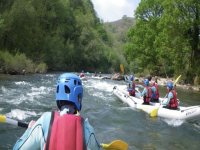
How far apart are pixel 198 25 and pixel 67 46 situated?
3305 centimetres

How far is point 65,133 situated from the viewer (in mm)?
2662

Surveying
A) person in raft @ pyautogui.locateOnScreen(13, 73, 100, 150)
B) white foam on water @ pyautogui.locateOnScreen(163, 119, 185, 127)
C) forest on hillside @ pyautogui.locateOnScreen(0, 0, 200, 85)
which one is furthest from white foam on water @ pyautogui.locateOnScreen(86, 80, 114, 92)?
person in raft @ pyautogui.locateOnScreen(13, 73, 100, 150)

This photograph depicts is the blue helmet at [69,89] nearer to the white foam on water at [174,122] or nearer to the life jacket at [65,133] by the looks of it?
the life jacket at [65,133]

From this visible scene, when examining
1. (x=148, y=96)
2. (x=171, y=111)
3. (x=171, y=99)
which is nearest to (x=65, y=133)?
(x=171, y=111)

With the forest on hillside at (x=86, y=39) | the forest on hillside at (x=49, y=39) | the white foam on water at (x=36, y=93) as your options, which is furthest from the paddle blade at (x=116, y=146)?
the forest on hillside at (x=49, y=39)

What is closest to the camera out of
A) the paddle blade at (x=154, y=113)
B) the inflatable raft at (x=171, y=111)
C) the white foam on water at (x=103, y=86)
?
the inflatable raft at (x=171, y=111)

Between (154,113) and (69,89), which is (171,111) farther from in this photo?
(69,89)

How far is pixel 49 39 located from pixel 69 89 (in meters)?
55.4

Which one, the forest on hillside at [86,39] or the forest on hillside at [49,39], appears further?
the forest on hillside at [49,39]

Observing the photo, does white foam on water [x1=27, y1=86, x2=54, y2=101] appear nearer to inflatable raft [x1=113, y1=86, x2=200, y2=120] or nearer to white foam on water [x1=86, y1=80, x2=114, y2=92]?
inflatable raft [x1=113, y1=86, x2=200, y2=120]

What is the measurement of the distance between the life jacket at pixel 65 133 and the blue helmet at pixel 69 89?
0.20 m

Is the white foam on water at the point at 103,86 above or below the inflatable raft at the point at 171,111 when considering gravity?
above

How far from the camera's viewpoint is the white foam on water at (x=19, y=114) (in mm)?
12250

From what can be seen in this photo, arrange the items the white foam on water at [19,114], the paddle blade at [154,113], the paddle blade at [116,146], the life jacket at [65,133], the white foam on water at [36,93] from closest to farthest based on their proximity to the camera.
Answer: the life jacket at [65,133] < the paddle blade at [116,146] < the white foam on water at [19,114] < the paddle blade at [154,113] < the white foam on water at [36,93]
